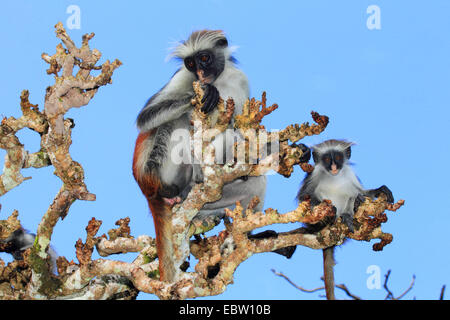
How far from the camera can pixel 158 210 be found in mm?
5051

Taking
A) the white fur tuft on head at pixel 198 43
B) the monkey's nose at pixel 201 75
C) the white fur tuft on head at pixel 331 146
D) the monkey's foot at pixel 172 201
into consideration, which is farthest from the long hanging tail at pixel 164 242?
the white fur tuft on head at pixel 331 146

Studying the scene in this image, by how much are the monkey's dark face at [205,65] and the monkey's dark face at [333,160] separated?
1672 millimetres

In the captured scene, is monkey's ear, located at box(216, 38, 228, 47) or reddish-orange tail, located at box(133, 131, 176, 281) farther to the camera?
monkey's ear, located at box(216, 38, 228, 47)

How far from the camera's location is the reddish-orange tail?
4.80 metres

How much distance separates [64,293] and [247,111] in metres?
2.66

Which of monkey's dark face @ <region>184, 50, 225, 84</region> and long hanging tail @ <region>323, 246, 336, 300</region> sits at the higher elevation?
monkey's dark face @ <region>184, 50, 225, 84</region>

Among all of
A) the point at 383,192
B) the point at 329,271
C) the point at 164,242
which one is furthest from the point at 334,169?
the point at 164,242

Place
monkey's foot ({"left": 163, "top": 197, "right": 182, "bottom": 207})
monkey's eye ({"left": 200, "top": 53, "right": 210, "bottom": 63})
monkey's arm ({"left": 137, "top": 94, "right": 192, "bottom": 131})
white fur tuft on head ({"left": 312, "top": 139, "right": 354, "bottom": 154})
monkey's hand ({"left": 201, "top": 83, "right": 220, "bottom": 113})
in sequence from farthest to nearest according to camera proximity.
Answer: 1. white fur tuft on head ({"left": 312, "top": 139, "right": 354, "bottom": 154})
2. monkey's eye ({"left": 200, "top": 53, "right": 210, "bottom": 63})
3. monkey's arm ({"left": 137, "top": 94, "right": 192, "bottom": 131})
4. monkey's foot ({"left": 163, "top": 197, "right": 182, "bottom": 207})
5. monkey's hand ({"left": 201, "top": 83, "right": 220, "bottom": 113})

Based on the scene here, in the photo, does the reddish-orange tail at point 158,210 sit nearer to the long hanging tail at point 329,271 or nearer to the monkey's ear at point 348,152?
the long hanging tail at point 329,271

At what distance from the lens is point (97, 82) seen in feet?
15.4

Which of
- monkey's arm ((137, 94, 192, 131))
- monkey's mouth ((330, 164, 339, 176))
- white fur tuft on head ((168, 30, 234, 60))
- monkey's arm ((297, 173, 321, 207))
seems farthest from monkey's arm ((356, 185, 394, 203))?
white fur tuft on head ((168, 30, 234, 60))

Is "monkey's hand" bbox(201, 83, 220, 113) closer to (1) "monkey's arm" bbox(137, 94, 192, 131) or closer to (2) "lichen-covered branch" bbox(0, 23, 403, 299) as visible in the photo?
(2) "lichen-covered branch" bbox(0, 23, 403, 299)

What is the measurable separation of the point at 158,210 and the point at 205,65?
2040 mm
